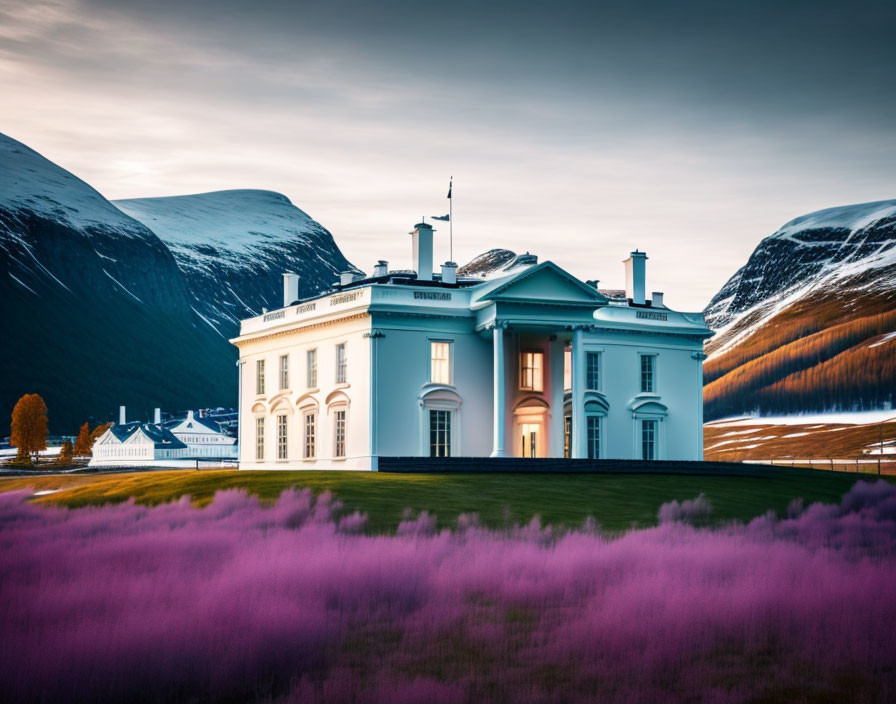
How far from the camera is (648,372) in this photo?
62.4 meters

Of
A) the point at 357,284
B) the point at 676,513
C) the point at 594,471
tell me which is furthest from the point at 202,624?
the point at 357,284

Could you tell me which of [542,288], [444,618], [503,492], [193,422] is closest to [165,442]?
[193,422]

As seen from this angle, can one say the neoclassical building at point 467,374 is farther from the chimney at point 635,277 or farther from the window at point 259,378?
the chimney at point 635,277

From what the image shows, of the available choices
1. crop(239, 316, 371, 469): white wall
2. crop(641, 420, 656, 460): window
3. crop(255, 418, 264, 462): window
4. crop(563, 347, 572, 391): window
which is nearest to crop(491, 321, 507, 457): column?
crop(563, 347, 572, 391): window

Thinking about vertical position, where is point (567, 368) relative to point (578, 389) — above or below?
above

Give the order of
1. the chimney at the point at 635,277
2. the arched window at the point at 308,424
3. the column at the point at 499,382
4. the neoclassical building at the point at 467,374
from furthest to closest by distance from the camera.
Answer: the chimney at the point at 635,277 → the arched window at the point at 308,424 → the neoclassical building at the point at 467,374 → the column at the point at 499,382

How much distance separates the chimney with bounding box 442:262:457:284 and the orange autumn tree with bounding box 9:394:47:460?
452ft

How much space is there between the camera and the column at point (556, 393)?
180 feet

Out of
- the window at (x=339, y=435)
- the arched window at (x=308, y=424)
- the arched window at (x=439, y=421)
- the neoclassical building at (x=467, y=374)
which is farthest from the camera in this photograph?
the arched window at (x=308, y=424)

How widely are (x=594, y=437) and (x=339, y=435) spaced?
13818 millimetres

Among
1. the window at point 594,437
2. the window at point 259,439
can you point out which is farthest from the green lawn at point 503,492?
the window at point 259,439

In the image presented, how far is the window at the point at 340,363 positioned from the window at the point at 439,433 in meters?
4.93

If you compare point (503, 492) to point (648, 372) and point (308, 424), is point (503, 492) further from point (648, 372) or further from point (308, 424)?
point (648, 372)

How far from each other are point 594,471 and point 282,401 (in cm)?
1924
